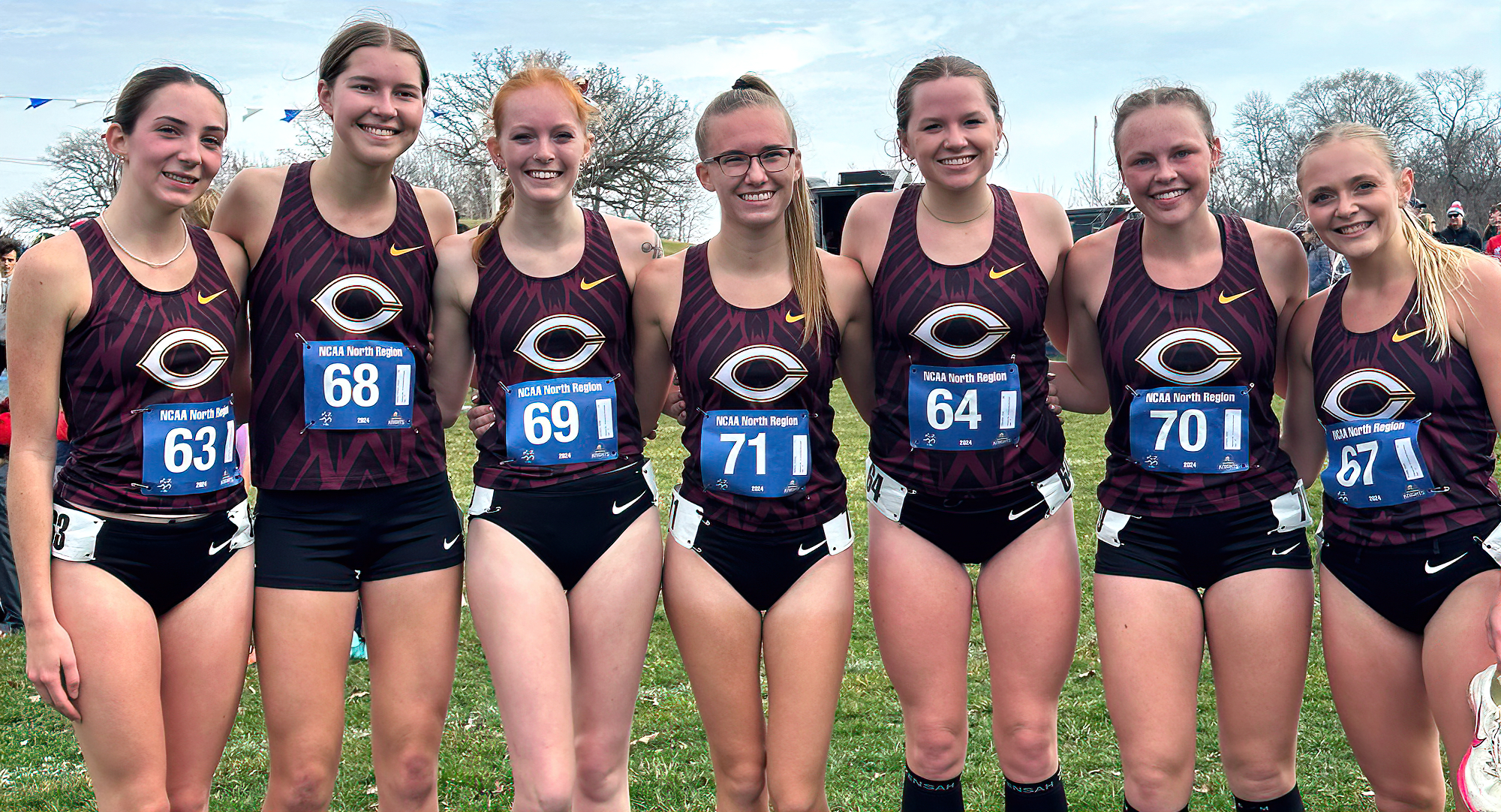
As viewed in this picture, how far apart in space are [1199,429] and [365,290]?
7.65ft

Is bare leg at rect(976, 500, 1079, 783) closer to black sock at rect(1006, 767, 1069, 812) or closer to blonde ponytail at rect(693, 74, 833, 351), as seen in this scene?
black sock at rect(1006, 767, 1069, 812)

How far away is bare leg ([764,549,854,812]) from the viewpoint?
9.93 ft

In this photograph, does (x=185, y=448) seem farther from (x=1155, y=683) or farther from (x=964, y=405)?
(x=1155, y=683)

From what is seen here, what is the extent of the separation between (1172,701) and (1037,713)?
373mm

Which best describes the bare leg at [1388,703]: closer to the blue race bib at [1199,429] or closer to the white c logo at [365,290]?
the blue race bib at [1199,429]

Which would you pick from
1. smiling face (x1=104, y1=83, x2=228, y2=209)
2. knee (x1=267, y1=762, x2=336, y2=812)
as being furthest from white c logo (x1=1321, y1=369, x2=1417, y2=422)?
smiling face (x1=104, y1=83, x2=228, y2=209)

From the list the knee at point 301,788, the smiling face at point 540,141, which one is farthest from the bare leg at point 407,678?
the smiling face at point 540,141

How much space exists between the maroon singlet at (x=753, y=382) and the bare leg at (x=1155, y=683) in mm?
855

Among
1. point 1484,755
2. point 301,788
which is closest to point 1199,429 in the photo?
point 1484,755

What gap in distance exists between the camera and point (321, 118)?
336 cm

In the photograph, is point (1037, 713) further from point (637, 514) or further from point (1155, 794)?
point (637, 514)

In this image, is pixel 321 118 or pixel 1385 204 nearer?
pixel 1385 204

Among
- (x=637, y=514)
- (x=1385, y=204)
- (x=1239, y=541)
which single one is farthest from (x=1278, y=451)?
(x=637, y=514)

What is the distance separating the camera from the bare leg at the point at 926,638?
10.4ft
